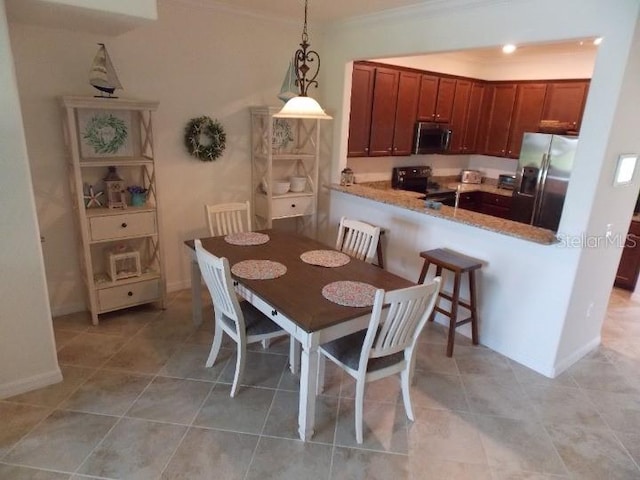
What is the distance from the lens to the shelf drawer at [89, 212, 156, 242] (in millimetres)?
3166

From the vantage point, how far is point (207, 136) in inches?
150

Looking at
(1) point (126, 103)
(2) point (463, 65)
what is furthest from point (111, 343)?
(2) point (463, 65)

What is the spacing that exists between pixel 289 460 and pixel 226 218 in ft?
7.10

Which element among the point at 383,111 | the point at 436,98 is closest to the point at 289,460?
the point at 383,111

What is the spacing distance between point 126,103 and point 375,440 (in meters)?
2.84

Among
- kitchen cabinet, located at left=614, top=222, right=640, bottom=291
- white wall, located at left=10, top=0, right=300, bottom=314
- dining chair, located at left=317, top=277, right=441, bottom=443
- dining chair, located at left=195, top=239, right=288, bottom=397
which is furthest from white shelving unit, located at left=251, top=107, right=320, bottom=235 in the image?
kitchen cabinet, located at left=614, top=222, right=640, bottom=291

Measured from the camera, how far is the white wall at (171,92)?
3053mm

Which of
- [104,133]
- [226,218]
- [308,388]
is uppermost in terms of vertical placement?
[104,133]

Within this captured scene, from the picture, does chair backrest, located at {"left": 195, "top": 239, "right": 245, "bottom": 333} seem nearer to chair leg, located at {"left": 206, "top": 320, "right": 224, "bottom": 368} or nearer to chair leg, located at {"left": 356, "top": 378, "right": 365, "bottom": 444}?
chair leg, located at {"left": 206, "top": 320, "right": 224, "bottom": 368}

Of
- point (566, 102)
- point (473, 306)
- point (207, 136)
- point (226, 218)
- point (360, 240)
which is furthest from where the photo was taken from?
point (566, 102)

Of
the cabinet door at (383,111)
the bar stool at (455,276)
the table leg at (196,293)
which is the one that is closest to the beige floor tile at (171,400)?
the table leg at (196,293)

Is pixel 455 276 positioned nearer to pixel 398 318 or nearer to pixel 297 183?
pixel 398 318

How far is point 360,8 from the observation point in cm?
353

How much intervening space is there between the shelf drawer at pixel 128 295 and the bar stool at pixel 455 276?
2.27 meters
